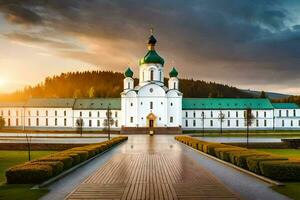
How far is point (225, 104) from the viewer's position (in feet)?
301

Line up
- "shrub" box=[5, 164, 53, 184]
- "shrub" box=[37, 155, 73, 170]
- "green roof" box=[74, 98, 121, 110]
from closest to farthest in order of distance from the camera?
"shrub" box=[5, 164, 53, 184] < "shrub" box=[37, 155, 73, 170] < "green roof" box=[74, 98, 121, 110]

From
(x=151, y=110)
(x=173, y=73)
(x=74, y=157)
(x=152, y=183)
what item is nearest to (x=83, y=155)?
(x=74, y=157)

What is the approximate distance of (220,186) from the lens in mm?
15039

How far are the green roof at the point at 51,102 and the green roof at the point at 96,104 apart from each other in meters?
2.00

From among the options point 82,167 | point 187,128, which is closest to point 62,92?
point 187,128

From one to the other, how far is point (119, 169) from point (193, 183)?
5495 mm

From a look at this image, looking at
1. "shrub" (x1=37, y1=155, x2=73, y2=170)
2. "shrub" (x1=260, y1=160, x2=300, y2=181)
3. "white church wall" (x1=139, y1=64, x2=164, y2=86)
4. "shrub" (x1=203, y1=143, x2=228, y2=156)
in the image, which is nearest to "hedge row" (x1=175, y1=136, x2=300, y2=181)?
"shrub" (x1=260, y1=160, x2=300, y2=181)

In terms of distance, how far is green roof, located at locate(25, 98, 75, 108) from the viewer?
91938mm

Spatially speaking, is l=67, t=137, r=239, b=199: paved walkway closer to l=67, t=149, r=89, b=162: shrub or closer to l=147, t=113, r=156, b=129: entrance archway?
l=67, t=149, r=89, b=162: shrub

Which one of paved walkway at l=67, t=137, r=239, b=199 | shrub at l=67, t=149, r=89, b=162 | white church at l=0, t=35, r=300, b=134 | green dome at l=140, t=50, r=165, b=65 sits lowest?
paved walkway at l=67, t=137, r=239, b=199

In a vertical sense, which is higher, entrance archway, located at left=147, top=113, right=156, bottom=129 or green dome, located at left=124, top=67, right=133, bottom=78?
green dome, located at left=124, top=67, right=133, bottom=78

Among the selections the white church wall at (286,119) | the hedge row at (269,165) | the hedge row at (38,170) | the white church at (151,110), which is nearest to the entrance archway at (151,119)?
the white church at (151,110)

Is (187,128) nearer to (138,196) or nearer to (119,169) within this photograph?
(119,169)

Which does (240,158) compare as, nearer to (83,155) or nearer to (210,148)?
(210,148)
